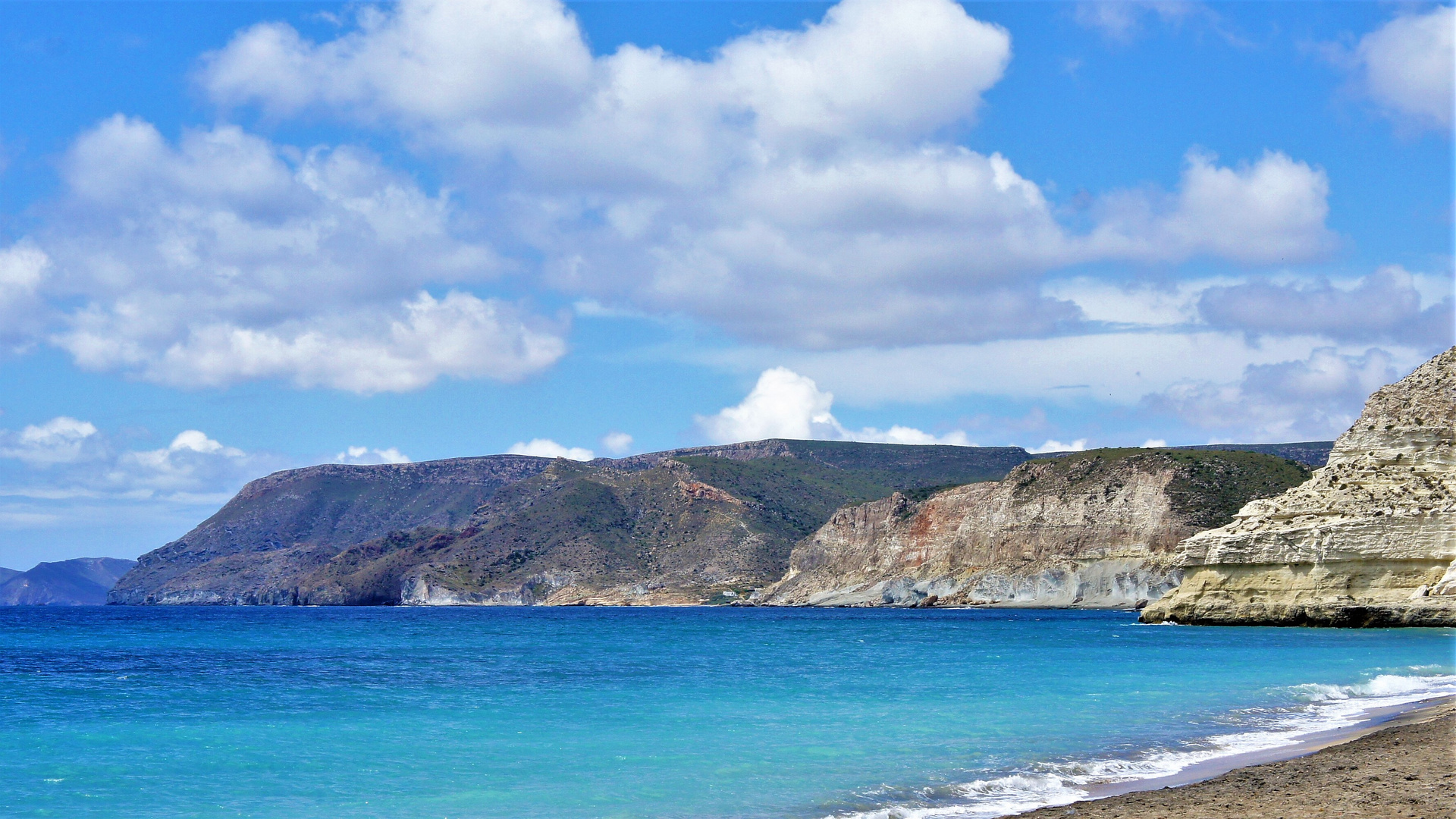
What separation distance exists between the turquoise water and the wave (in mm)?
91

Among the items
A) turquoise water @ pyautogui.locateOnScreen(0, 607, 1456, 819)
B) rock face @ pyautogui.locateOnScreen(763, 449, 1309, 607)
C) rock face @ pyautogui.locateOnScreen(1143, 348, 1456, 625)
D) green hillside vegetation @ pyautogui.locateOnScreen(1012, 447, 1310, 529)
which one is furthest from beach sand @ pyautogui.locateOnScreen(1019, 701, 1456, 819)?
green hillside vegetation @ pyautogui.locateOnScreen(1012, 447, 1310, 529)

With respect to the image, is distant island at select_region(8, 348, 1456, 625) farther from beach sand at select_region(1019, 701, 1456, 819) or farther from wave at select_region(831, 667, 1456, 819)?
beach sand at select_region(1019, 701, 1456, 819)

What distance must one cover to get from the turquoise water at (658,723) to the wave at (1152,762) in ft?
0.30

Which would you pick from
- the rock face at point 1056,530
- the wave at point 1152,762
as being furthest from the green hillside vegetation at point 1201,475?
the wave at point 1152,762

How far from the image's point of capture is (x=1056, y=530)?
13300 centimetres

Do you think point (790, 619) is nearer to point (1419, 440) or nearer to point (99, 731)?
point (1419, 440)

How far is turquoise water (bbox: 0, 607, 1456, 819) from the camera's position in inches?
653

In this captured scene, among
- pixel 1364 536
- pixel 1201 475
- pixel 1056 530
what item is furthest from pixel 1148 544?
pixel 1364 536

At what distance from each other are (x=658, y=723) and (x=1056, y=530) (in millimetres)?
116159

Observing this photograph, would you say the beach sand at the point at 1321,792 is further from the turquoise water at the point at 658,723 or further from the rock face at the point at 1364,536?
the rock face at the point at 1364,536

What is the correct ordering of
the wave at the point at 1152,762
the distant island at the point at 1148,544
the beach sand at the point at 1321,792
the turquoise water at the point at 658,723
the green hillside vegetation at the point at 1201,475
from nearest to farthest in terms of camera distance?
1. the beach sand at the point at 1321,792
2. the wave at the point at 1152,762
3. the turquoise water at the point at 658,723
4. the distant island at the point at 1148,544
5. the green hillside vegetation at the point at 1201,475

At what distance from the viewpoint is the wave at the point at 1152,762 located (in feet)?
49.5

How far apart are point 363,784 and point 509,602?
18429cm

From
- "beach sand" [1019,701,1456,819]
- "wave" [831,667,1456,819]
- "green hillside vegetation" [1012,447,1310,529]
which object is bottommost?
"wave" [831,667,1456,819]
